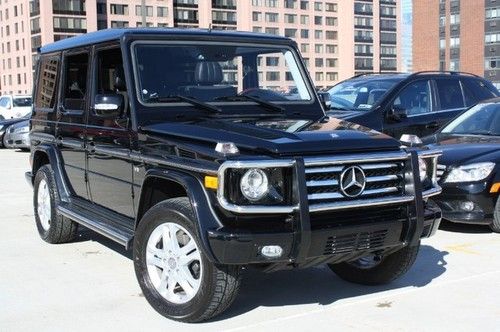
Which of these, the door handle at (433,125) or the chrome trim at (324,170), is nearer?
the chrome trim at (324,170)

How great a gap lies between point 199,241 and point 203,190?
0.33 m

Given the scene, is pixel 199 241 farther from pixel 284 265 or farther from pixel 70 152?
pixel 70 152

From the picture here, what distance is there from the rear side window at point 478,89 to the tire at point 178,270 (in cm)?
765

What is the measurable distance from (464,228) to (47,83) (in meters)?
4.96

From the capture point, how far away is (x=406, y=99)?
10.4 meters

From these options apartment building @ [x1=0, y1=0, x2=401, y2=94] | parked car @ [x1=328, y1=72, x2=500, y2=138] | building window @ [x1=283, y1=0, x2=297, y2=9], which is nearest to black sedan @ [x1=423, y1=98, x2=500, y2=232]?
parked car @ [x1=328, y1=72, x2=500, y2=138]

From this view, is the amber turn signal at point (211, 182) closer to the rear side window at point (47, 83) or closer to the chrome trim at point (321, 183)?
the chrome trim at point (321, 183)

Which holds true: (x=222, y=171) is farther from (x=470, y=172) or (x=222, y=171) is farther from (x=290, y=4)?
(x=290, y=4)

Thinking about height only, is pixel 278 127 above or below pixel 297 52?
below

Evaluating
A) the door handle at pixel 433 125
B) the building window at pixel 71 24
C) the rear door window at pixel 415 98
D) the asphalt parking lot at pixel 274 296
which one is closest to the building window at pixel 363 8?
the building window at pixel 71 24

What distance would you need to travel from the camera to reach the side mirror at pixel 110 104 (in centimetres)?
545

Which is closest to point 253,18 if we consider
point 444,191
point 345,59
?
point 345,59

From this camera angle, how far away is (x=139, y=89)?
18.1 ft

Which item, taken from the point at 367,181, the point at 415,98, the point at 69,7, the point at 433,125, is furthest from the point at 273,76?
the point at 69,7
